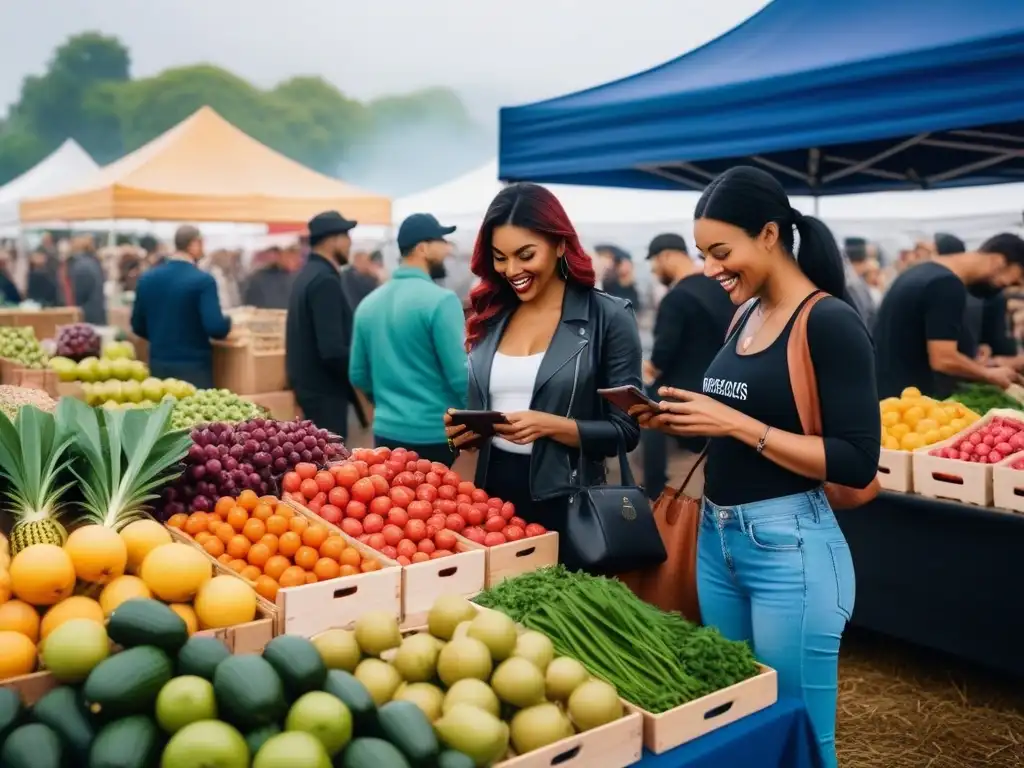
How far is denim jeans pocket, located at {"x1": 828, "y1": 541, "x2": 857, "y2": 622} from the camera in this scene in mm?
2168

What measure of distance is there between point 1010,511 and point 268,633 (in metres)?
2.93

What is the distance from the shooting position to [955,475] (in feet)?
12.7

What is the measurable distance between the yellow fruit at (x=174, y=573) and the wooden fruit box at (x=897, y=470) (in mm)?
2963

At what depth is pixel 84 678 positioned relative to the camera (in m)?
1.61

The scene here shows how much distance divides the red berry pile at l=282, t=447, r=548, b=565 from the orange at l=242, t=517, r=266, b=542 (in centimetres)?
19

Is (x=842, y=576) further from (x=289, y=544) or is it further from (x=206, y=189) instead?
(x=206, y=189)

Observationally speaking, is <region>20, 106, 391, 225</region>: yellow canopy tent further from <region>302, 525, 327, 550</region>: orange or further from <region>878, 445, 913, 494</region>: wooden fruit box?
<region>302, 525, 327, 550</region>: orange

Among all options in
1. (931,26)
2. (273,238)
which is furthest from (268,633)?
(273,238)

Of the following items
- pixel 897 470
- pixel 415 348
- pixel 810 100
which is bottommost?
pixel 897 470

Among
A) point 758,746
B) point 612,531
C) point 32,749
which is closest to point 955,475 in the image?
point 612,531

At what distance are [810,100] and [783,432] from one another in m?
2.49

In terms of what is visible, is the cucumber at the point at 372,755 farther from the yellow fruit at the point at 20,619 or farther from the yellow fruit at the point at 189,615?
the yellow fruit at the point at 20,619

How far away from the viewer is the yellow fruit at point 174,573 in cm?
199

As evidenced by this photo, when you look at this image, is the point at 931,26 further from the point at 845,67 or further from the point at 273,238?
the point at 273,238
